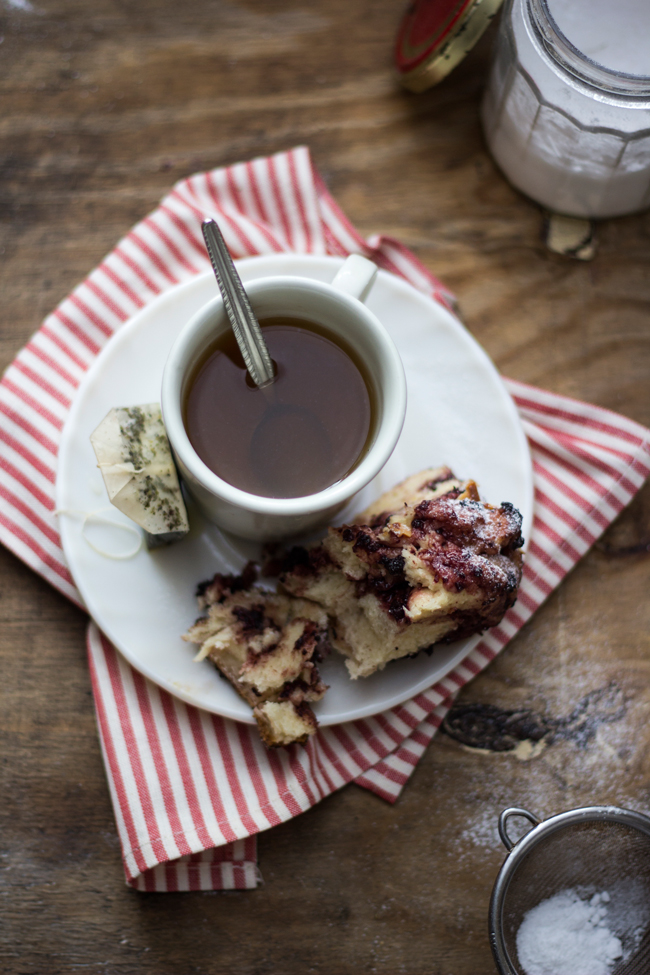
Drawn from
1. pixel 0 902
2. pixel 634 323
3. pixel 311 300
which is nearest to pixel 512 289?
pixel 634 323

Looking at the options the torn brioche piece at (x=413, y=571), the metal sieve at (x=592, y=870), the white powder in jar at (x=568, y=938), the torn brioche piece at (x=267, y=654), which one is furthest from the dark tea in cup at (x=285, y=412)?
the white powder in jar at (x=568, y=938)

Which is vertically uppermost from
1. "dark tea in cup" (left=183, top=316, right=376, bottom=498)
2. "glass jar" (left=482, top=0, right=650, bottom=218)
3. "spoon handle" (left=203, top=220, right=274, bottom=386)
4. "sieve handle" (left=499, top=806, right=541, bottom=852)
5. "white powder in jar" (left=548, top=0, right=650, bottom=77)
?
"white powder in jar" (left=548, top=0, right=650, bottom=77)

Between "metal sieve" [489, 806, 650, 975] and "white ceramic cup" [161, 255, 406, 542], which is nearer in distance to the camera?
"white ceramic cup" [161, 255, 406, 542]

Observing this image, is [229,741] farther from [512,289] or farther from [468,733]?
[512,289]

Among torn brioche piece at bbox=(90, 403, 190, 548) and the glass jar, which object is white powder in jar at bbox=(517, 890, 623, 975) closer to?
torn brioche piece at bbox=(90, 403, 190, 548)

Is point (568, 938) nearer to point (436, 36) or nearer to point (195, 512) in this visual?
point (195, 512)

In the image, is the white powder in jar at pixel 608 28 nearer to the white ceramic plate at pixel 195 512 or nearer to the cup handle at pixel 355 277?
the white ceramic plate at pixel 195 512

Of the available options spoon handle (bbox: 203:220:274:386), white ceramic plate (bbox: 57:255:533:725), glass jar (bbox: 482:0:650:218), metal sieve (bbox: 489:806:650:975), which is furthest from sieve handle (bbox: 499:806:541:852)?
glass jar (bbox: 482:0:650:218)
